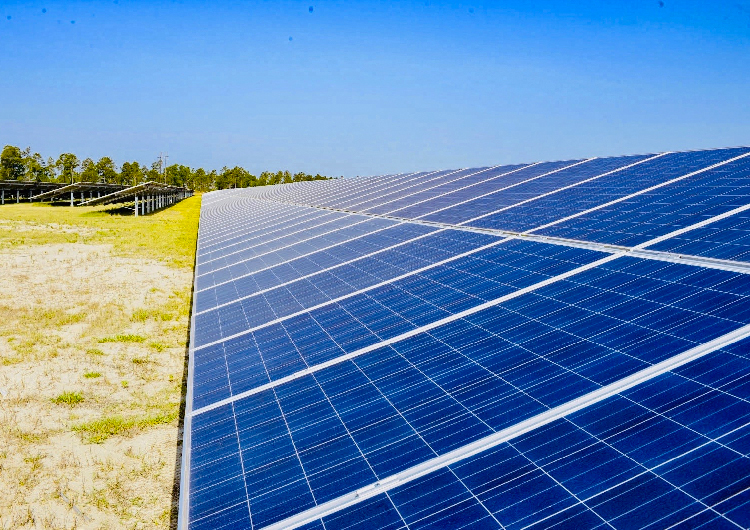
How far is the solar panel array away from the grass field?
7.53 ft

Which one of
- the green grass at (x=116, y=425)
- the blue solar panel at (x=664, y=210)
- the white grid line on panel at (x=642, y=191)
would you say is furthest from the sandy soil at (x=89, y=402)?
the white grid line on panel at (x=642, y=191)

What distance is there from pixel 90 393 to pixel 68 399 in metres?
0.54

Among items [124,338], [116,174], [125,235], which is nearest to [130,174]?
→ [116,174]

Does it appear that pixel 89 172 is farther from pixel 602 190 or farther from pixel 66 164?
pixel 602 190

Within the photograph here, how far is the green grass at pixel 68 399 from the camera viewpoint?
1252 cm

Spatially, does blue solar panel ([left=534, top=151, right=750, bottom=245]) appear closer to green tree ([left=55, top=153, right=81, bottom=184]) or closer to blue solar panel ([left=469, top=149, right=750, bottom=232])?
blue solar panel ([left=469, top=149, right=750, bottom=232])

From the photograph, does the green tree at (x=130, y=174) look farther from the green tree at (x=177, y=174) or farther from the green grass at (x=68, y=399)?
the green grass at (x=68, y=399)

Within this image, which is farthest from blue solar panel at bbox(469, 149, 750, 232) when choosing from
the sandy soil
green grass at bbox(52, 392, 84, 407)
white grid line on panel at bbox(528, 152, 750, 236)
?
green grass at bbox(52, 392, 84, 407)

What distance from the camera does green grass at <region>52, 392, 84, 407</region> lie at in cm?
1252

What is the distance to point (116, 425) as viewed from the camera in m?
11.5

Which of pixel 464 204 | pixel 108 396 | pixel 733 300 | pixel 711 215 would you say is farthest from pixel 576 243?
pixel 108 396

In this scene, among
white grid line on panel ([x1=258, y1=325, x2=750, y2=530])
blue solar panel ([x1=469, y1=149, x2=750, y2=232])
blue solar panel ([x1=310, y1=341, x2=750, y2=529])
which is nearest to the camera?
blue solar panel ([x1=310, y1=341, x2=750, y2=529])

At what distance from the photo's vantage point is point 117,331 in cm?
1806

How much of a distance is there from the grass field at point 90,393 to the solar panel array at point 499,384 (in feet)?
7.53
